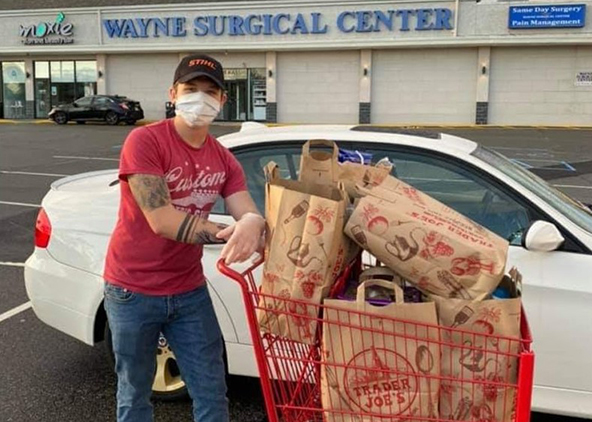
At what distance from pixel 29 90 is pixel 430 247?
36.2 metres

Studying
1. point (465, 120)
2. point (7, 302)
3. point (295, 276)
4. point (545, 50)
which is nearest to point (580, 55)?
point (545, 50)

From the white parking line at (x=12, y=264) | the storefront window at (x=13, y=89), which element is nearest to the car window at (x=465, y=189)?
the white parking line at (x=12, y=264)

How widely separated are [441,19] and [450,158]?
26318mm

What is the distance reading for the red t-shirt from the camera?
89.0 inches

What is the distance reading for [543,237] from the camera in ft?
9.52

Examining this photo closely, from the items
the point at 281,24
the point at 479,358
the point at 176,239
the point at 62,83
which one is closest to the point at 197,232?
the point at 176,239

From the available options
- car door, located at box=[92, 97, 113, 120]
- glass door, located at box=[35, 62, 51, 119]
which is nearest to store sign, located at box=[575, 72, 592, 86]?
car door, located at box=[92, 97, 113, 120]

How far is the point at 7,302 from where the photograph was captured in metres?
5.38

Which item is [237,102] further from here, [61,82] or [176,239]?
[176,239]

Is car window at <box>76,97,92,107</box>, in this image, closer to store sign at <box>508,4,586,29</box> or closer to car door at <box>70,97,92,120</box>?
car door at <box>70,97,92,120</box>

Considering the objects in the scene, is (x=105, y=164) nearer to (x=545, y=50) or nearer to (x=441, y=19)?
(x=441, y=19)

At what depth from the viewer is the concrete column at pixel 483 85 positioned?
1109 inches

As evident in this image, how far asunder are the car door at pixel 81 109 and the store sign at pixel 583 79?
70.0 feet

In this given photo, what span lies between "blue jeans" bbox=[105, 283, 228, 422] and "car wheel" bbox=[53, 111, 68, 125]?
1173 inches
